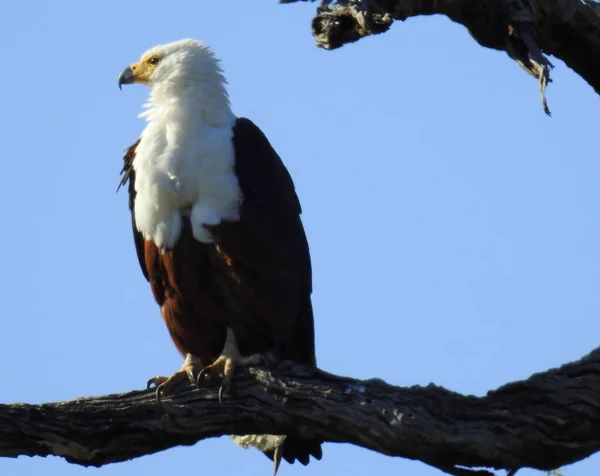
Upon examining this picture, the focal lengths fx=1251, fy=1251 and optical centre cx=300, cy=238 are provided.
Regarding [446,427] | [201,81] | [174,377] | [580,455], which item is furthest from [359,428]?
[201,81]

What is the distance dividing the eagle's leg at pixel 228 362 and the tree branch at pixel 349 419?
0.13m

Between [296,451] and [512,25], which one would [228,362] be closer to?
[296,451]

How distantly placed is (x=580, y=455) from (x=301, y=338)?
2141 mm

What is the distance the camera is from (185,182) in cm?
589

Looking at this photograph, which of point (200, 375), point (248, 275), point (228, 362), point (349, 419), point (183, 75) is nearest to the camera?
point (349, 419)

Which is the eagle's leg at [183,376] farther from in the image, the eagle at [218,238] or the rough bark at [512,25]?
the rough bark at [512,25]

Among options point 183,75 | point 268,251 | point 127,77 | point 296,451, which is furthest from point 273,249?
point 127,77

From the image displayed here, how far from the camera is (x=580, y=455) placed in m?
4.51

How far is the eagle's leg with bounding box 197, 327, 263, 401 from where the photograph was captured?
217 inches

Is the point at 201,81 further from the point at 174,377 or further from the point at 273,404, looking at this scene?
the point at 273,404

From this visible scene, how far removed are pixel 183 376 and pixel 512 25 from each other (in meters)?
2.20

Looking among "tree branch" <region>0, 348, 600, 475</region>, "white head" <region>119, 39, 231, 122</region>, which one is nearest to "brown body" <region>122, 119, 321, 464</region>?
"white head" <region>119, 39, 231, 122</region>

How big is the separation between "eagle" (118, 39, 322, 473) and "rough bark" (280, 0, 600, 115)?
1.24 meters

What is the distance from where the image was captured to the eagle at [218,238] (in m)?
5.90
